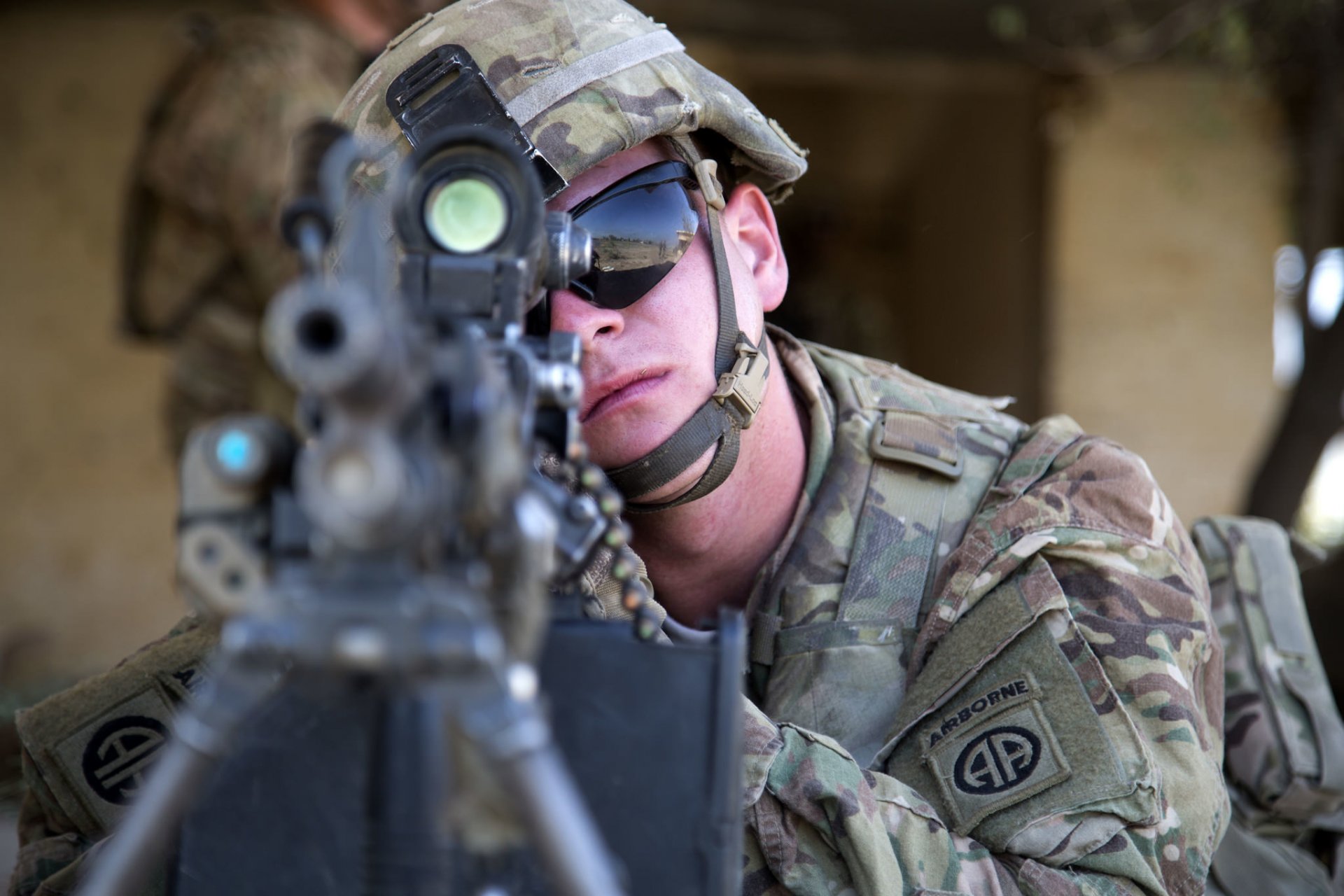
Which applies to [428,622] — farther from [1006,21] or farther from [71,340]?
[71,340]

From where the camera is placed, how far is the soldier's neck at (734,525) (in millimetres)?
2096

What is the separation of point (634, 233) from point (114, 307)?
427 centimetres

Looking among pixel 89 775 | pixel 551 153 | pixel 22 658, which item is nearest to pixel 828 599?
pixel 551 153

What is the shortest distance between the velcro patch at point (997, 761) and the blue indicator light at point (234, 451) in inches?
42.4

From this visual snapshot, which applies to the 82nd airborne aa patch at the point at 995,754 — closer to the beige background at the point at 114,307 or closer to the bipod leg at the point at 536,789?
the bipod leg at the point at 536,789

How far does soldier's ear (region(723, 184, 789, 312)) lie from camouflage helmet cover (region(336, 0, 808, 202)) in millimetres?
109

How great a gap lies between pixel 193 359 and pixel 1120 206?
391 centimetres

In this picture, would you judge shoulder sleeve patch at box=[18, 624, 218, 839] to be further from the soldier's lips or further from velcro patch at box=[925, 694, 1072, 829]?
velcro patch at box=[925, 694, 1072, 829]

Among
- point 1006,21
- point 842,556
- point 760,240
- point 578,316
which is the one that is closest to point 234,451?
point 578,316

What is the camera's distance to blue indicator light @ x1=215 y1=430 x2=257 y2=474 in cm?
93

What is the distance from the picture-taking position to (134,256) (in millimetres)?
3896

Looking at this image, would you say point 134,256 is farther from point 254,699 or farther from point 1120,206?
point 1120,206

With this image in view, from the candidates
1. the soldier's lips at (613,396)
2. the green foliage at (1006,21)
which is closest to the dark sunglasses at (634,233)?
the soldier's lips at (613,396)

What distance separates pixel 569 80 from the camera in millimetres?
1878
